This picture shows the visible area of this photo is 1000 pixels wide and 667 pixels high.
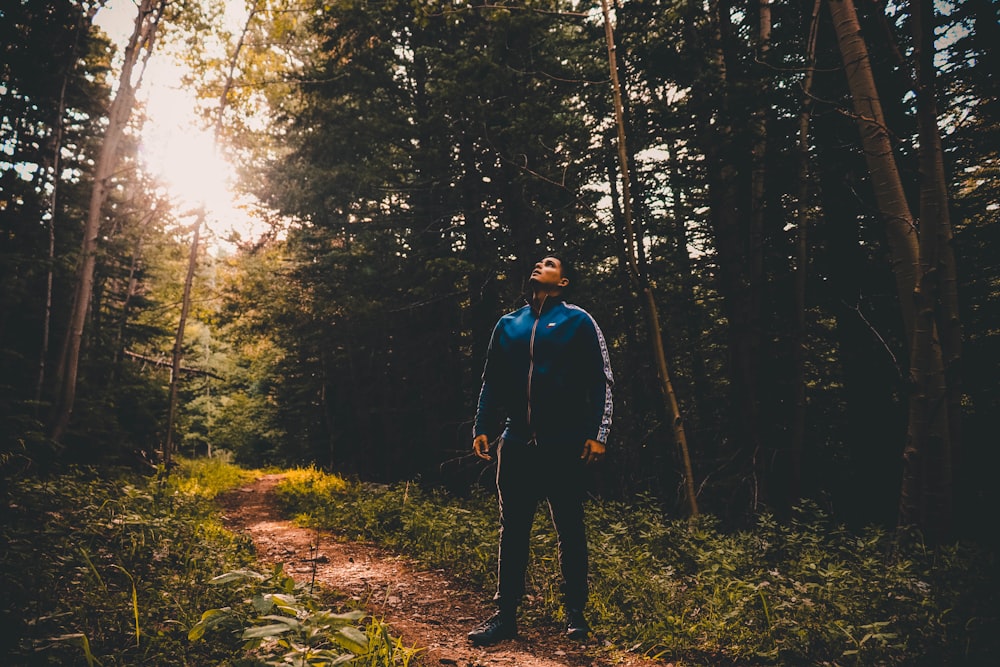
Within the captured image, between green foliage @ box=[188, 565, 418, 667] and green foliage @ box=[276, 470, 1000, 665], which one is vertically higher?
green foliage @ box=[188, 565, 418, 667]

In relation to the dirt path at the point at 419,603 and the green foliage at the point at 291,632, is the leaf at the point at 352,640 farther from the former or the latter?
the dirt path at the point at 419,603

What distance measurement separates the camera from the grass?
2170 millimetres

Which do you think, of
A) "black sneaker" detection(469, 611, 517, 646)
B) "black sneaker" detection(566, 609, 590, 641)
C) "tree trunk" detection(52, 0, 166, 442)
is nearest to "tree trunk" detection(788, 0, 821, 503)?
"black sneaker" detection(566, 609, 590, 641)

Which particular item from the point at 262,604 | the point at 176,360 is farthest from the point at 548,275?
the point at 176,360

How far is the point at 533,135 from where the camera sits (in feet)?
25.8

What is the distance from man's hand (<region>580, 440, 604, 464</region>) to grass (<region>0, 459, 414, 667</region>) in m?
1.49

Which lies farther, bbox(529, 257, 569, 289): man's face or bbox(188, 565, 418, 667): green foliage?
bbox(529, 257, 569, 289): man's face

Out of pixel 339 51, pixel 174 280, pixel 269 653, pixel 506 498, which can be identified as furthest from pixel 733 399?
pixel 174 280

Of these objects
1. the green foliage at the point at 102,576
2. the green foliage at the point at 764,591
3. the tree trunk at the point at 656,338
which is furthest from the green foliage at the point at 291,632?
the tree trunk at the point at 656,338

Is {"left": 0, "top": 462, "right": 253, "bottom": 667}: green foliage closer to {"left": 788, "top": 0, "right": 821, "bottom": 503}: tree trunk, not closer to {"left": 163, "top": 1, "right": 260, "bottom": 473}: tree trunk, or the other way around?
{"left": 788, "top": 0, "right": 821, "bottom": 503}: tree trunk

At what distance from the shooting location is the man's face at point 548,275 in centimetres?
341

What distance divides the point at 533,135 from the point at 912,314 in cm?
558

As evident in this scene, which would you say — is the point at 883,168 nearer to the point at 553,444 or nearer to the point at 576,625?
the point at 553,444

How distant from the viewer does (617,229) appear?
26.3 ft
